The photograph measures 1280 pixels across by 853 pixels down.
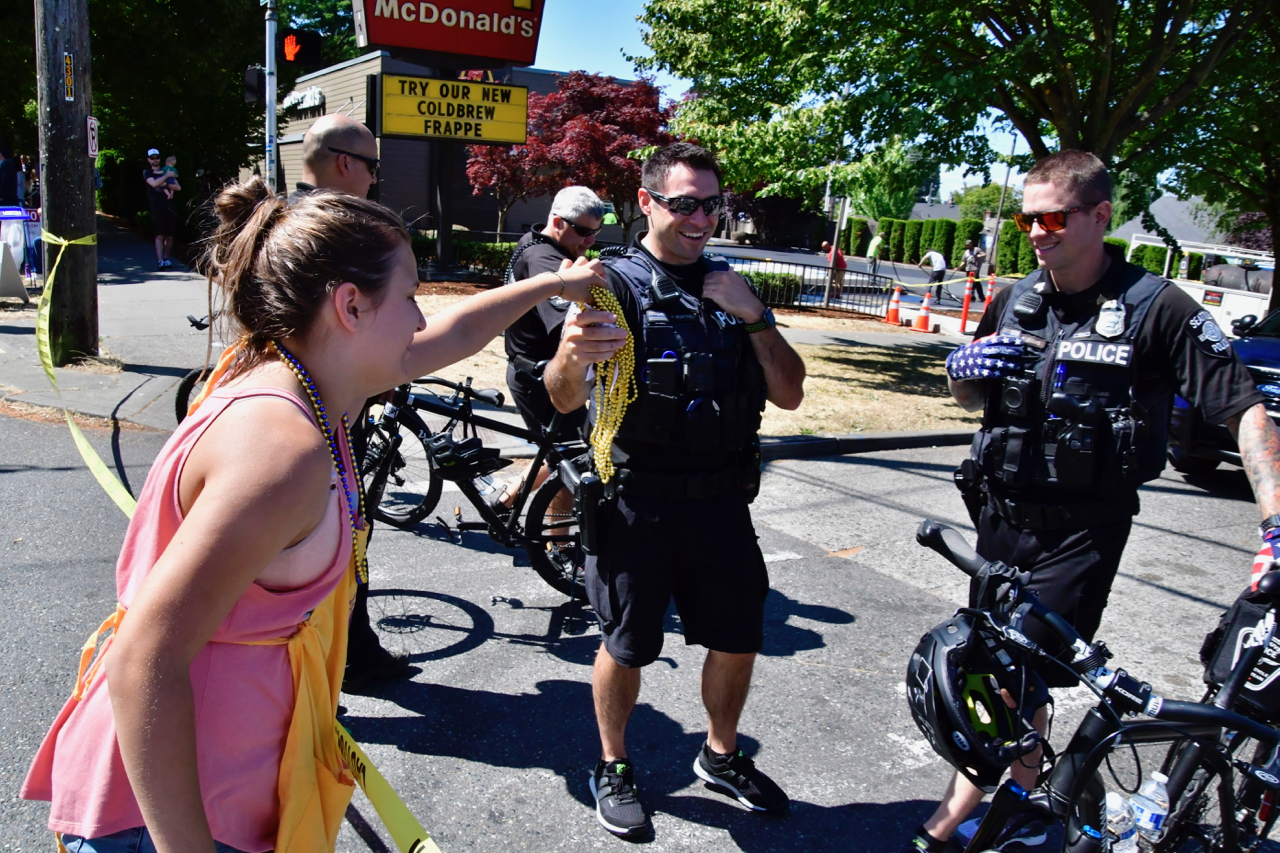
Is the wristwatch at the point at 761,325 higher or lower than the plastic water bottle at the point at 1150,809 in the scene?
higher

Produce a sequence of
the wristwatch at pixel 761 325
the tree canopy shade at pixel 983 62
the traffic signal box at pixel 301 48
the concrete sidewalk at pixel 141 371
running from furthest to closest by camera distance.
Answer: the tree canopy shade at pixel 983 62 < the traffic signal box at pixel 301 48 < the concrete sidewalk at pixel 141 371 < the wristwatch at pixel 761 325

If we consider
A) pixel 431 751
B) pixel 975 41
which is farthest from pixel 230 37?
pixel 431 751

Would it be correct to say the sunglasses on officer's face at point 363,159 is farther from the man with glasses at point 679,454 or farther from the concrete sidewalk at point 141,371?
the concrete sidewalk at point 141,371

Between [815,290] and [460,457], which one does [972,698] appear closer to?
[460,457]

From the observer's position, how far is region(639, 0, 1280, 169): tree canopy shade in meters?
10.4

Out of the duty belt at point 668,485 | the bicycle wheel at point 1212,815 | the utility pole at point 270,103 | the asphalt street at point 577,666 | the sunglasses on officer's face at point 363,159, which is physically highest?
the utility pole at point 270,103

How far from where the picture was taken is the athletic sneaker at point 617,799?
3.01 metres

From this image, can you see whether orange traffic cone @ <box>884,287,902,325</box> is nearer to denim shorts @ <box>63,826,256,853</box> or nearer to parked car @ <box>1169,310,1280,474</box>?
parked car @ <box>1169,310,1280,474</box>

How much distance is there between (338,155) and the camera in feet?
12.1

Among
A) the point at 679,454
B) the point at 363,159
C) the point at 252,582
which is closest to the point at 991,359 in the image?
the point at 679,454

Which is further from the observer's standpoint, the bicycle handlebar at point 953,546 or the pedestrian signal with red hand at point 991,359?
the pedestrian signal with red hand at point 991,359

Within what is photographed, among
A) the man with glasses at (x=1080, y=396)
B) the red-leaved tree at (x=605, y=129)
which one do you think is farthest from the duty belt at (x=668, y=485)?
the red-leaved tree at (x=605, y=129)

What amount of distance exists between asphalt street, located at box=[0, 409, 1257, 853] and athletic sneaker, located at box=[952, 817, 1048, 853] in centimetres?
27

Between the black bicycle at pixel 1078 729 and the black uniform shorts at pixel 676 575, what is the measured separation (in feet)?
2.60
